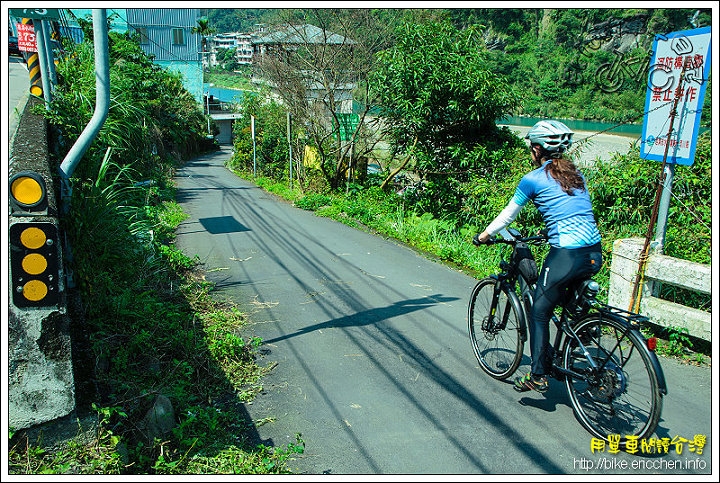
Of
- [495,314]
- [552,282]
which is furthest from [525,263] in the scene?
[495,314]

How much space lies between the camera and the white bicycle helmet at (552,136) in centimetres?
420

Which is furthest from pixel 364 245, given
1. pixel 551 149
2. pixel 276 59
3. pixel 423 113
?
pixel 276 59

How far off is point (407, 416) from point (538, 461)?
→ 103 centimetres

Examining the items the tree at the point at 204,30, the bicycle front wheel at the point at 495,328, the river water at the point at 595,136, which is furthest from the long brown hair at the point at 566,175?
the tree at the point at 204,30

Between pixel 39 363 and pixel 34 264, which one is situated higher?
pixel 34 264

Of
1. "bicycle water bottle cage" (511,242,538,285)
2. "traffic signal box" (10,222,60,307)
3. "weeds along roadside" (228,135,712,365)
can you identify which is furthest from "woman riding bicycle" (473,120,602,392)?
"traffic signal box" (10,222,60,307)

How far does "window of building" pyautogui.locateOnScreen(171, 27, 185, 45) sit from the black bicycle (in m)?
49.6

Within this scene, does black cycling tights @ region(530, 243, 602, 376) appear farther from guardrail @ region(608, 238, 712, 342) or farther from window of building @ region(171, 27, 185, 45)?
window of building @ region(171, 27, 185, 45)

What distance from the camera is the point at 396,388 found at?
477 cm

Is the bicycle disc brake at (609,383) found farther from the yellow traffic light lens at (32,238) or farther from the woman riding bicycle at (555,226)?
the yellow traffic light lens at (32,238)

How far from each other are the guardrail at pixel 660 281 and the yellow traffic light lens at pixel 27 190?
553 cm

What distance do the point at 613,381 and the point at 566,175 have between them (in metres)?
1.53

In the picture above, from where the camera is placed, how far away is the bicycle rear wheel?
3.67 meters

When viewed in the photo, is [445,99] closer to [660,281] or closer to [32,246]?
[660,281]
